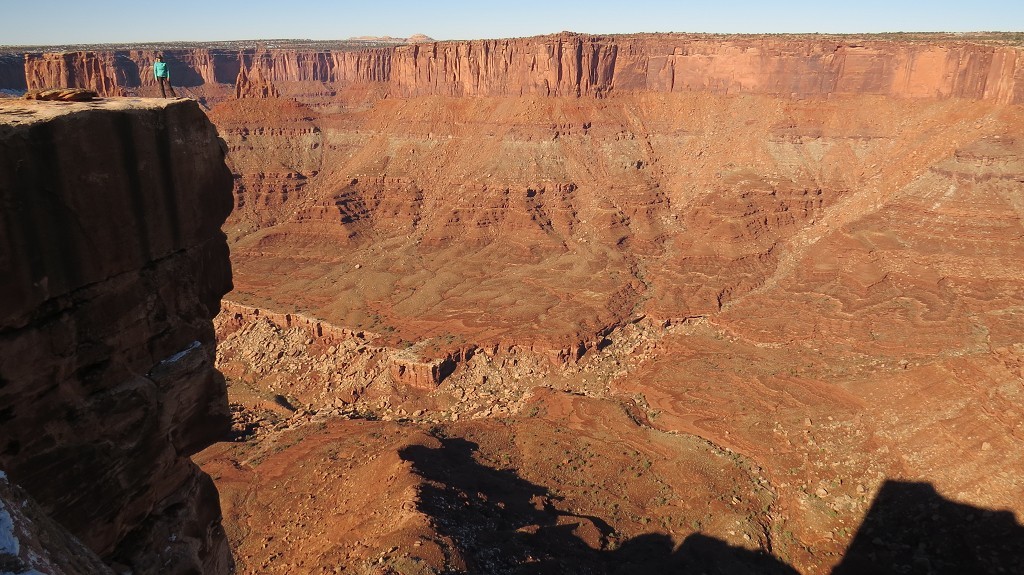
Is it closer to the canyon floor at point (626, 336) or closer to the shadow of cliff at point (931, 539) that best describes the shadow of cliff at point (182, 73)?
the canyon floor at point (626, 336)

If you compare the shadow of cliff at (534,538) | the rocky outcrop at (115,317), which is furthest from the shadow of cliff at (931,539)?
the rocky outcrop at (115,317)

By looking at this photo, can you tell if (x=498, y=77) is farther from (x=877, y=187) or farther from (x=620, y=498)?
(x=620, y=498)

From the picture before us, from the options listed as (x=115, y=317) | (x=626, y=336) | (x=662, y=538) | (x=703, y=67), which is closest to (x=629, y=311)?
(x=626, y=336)

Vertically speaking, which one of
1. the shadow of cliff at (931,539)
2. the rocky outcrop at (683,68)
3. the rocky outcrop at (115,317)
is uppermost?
the rocky outcrop at (683,68)

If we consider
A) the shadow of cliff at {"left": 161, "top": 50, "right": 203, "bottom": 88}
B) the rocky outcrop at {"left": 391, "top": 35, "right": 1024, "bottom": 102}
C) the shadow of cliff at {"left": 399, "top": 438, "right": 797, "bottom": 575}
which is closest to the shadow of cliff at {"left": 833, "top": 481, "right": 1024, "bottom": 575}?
the shadow of cliff at {"left": 399, "top": 438, "right": 797, "bottom": 575}

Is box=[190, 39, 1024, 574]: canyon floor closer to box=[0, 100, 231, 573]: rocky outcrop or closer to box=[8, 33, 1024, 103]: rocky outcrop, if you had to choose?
box=[8, 33, 1024, 103]: rocky outcrop

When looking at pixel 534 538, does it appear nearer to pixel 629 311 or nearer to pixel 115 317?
pixel 115 317
